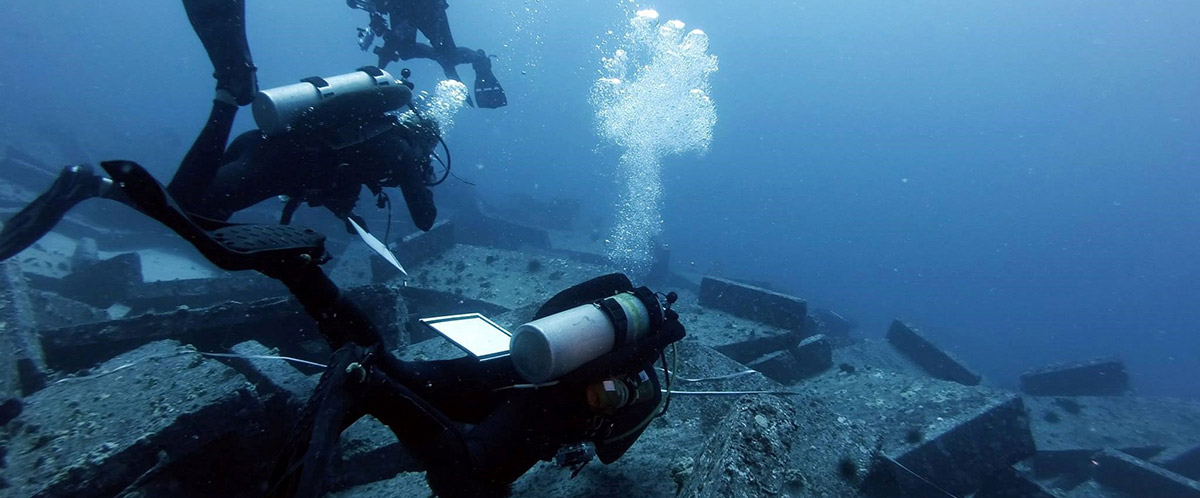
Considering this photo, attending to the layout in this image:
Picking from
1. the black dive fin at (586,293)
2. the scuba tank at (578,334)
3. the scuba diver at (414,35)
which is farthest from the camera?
the scuba diver at (414,35)

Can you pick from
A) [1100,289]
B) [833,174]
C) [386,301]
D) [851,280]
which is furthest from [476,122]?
[1100,289]

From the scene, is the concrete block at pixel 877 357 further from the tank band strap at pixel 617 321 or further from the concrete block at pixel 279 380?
the concrete block at pixel 279 380

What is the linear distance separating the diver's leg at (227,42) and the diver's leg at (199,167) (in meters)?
0.32

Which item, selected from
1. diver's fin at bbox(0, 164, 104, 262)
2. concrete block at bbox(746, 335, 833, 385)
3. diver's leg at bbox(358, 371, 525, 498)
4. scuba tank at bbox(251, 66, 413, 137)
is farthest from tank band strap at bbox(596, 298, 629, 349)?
concrete block at bbox(746, 335, 833, 385)

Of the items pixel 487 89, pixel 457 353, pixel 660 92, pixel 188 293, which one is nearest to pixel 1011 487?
pixel 457 353

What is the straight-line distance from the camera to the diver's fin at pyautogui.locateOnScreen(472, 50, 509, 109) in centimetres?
936

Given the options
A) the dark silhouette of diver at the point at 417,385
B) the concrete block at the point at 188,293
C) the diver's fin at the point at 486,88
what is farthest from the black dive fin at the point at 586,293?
the diver's fin at the point at 486,88

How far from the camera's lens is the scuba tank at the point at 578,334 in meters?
2.12

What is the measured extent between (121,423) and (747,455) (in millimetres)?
3157

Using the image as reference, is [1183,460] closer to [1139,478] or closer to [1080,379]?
[1139,478]

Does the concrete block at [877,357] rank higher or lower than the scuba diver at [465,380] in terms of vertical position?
lower

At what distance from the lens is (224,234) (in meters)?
1.80

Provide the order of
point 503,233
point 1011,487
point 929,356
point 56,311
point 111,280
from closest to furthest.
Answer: point 1011,487
point 56,311
point 111,280
point 929,356
point 503,233

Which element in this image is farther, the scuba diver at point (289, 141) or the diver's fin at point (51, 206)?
the scuba diver at point (289, 141)
